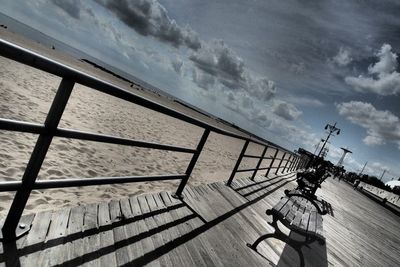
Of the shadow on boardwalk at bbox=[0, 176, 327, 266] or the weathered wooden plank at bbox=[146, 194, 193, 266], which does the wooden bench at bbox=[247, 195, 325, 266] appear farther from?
the weathered wooden plank at bbox=[146, 194, 193, 266]

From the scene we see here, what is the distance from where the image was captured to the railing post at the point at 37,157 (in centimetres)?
197

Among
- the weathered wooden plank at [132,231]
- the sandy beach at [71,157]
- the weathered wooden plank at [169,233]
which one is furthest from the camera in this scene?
the sandy beach at [71,157]

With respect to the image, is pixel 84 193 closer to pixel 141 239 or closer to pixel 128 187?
pixel 128 187

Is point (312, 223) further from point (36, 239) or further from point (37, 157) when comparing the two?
point (37, 157)

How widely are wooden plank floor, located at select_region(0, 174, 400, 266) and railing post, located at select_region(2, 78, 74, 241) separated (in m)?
0.14

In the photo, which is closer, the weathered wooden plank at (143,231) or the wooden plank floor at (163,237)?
the wooden plank floor at (163,237)

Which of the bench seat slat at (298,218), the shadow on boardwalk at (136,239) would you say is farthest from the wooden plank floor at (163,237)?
the bench seat slat at (298,218)

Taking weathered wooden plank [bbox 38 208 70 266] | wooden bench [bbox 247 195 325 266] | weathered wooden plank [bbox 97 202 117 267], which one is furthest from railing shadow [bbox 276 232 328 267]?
weathered wooden plank [bbox 38 208 70 266]

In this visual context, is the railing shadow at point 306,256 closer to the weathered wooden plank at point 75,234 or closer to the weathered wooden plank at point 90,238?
the weathered wooden plank at point 90,238

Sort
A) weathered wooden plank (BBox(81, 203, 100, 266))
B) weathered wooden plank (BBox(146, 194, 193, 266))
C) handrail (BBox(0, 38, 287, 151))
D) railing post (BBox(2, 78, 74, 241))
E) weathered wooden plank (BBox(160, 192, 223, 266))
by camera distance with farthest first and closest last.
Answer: weathered wooden plank (BBox(160, 192, 223, 266))
weathered wooden plank (BBox(146, 194, 193, 266))
weathered wooden plank (BBox(81, 203, 100, 266))
railing post (BBox(2, 78, 74, 241))
handrail (BBox(0, 38, 287, 151))

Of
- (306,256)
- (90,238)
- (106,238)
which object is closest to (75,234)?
(90,238)

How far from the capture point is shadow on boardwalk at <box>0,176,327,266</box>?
7.13ft

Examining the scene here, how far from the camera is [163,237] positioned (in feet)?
10.0

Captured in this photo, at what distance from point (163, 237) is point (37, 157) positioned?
1.61 metres
